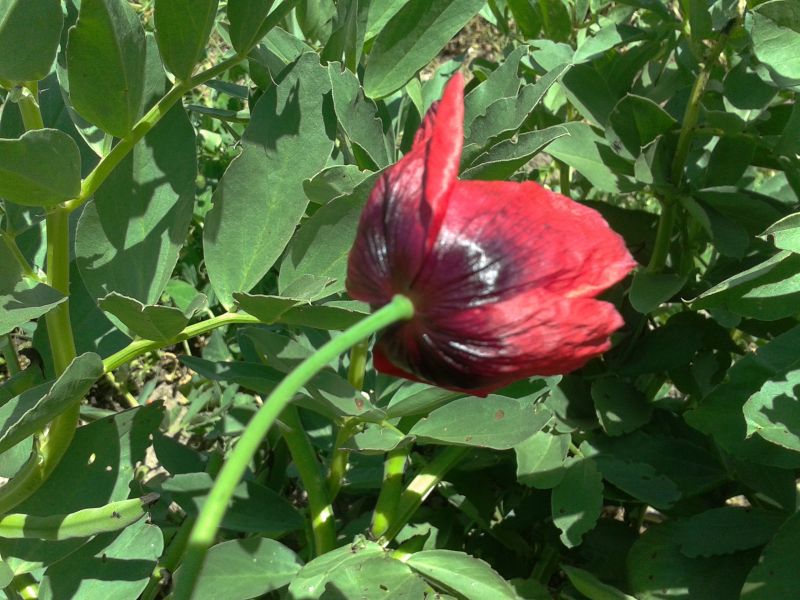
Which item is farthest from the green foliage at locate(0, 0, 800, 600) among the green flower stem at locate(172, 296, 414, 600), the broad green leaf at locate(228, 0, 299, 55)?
the green flower stem at locate(172, 296, 414, 600)

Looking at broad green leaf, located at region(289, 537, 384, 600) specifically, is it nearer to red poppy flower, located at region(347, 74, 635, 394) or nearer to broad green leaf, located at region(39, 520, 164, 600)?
broad green leaf, located at region(39, 520, 164, 600)

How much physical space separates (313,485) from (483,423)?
32 cm

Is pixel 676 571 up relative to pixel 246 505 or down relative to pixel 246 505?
down

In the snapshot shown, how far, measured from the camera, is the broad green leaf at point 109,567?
4.33 ft

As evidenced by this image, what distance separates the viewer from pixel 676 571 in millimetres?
1512

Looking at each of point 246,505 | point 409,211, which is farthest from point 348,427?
point 409,211


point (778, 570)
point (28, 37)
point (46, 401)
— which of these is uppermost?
point (28, 37)

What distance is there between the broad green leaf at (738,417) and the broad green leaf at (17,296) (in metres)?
0.92

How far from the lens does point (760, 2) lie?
134 cm

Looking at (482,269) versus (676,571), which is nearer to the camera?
(482,269)

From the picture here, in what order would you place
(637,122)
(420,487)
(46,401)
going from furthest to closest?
1. (637,122)
2. (420,487)
3. (46,401)

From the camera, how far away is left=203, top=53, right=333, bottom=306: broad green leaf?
120 cm

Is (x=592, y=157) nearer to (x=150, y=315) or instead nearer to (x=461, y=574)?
(x=461, y=574)

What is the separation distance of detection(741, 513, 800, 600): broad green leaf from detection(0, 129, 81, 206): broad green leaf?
1055 millimetres
